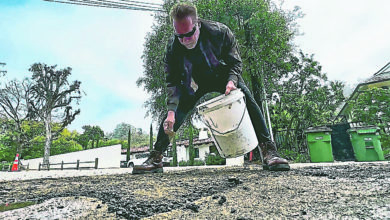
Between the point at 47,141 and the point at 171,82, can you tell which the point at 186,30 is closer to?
the point at 171,82

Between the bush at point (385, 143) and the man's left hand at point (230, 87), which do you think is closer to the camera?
the man's left hand at point (230, 87)

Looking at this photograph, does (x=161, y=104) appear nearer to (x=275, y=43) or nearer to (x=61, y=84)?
(x=275, y=43)

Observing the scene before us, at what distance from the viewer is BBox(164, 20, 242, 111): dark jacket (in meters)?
1.98

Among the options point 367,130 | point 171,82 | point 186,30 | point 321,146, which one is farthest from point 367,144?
point 186,30

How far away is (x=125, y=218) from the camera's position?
2.24 ft

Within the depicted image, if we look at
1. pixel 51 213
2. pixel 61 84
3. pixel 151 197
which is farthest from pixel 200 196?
pixel 61 84

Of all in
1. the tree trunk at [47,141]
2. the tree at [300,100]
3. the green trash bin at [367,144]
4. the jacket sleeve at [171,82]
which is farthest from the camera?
the tree trunk at [47,141]

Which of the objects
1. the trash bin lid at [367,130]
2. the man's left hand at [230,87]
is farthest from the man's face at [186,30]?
the trash bin lid at [367,130]

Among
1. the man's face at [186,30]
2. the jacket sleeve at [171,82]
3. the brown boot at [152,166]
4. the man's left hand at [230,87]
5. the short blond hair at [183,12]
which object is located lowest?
the brown boot at [152,166]

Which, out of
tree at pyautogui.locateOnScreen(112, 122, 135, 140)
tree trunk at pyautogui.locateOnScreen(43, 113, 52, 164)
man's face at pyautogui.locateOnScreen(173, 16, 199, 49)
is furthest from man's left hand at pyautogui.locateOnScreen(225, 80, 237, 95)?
tree at pyautogui.locateOnScreen(112, 122, 135, 140)

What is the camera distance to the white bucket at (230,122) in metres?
1.67

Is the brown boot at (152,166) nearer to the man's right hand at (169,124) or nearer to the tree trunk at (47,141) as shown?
the man's right hand at (169,124)

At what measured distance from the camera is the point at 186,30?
1719mm

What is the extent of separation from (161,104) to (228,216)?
9.89 meters
